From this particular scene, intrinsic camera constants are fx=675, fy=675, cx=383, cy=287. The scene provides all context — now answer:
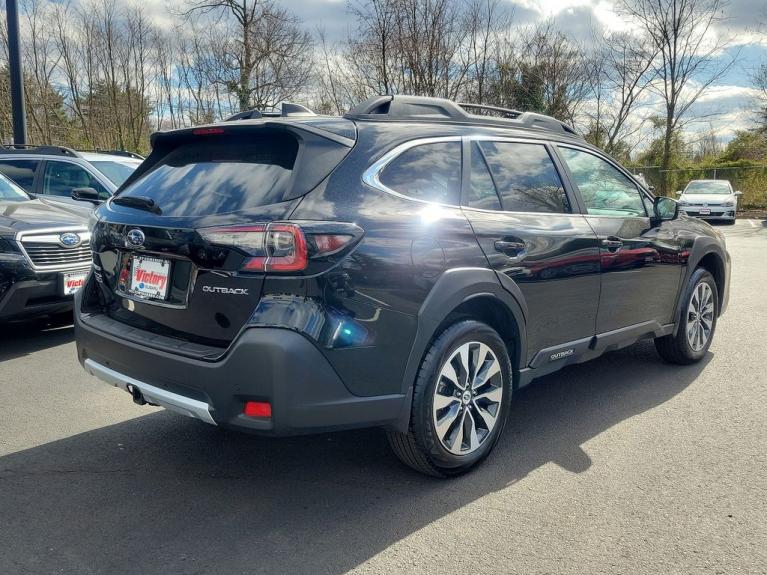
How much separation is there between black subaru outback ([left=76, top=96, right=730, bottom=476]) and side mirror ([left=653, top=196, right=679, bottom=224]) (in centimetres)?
92

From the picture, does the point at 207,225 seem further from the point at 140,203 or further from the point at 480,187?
the point at 480,187

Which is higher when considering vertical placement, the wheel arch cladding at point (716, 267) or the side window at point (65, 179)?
the side window at point (65, 179)

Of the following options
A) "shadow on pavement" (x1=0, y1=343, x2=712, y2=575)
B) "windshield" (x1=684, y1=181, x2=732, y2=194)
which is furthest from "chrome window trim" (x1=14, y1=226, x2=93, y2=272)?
"windshield" (x1=684, y1=181, x2=732, y2=194)

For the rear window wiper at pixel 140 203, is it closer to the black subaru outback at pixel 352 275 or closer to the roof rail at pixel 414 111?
the black subaru outback at pixel 352 275

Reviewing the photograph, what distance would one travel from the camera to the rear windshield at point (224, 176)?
9.62 ft

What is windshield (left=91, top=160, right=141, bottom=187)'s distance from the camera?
30.9 feet

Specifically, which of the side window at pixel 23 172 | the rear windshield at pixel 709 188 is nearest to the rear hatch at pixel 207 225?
the side window at pixel 23 172

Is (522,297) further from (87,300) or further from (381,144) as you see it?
(87,300)

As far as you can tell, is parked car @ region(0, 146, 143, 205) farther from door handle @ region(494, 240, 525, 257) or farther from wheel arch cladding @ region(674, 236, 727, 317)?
wheel arch cladding @ region(674, 236, 727, 317)

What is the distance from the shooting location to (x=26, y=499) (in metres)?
3.12

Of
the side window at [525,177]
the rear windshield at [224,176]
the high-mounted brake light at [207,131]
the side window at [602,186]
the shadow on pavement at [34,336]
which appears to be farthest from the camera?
the shadow on pavement at [34,336]

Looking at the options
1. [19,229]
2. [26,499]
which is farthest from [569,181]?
[19,229]

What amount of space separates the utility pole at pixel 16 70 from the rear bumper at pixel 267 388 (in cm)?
1057

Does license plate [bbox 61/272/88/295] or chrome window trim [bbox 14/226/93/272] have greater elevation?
chrome window trim [bbox 14/226/93/272]
